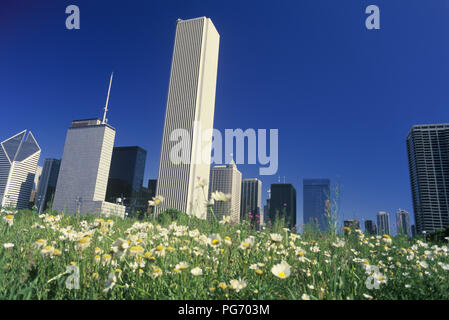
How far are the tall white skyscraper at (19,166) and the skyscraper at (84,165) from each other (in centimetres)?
7283

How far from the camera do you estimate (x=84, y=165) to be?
119375 mm

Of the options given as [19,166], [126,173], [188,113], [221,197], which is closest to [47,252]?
[221,197]

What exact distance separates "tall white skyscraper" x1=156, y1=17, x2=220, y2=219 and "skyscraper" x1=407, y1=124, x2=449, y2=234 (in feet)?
203

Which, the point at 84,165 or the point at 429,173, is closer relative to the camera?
the point at 429,173

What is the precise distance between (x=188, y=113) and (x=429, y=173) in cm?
7633

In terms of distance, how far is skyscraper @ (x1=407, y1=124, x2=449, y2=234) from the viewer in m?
65.4

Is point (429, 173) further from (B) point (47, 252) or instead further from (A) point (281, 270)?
(B) point (47, 252)

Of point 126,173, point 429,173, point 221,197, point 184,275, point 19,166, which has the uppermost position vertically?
point 19,166

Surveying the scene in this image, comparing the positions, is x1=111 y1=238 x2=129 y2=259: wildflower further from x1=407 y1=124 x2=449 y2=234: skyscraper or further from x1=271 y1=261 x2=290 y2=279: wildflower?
x1=407 y1=124 x2=449 y2=234: skyscraper

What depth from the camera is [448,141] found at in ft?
261

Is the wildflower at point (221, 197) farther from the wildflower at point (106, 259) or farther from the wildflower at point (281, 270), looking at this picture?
the wildflower at point (106, 259)

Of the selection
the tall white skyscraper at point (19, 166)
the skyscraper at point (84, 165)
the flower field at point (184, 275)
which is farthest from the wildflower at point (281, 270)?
A: the tall white skyscraper at point (19, 166)
